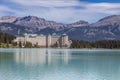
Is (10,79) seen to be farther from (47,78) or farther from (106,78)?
(106,78)

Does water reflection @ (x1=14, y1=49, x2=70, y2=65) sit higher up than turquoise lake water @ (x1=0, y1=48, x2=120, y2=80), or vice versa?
water reflection @ (x1=14, y1=49, x2=70, y2=65)

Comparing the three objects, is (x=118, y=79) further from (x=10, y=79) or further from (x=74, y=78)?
(x=10, y=79)

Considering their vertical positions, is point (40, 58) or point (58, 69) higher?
point (40, 58)

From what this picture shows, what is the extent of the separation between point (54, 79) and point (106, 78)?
5662 mm

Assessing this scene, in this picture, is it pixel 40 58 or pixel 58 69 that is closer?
pixel 58 69

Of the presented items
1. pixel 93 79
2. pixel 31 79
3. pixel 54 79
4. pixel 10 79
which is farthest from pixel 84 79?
pixel 10 79

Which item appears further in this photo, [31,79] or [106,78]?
[106,78]

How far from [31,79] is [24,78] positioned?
1.14 m

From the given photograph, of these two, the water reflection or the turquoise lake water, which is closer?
the turquoise lake water

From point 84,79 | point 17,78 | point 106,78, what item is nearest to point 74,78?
point 84,79

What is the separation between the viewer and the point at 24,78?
104ft

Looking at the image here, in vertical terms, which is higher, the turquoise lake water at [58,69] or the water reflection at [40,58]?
the water reflection at [40,58]

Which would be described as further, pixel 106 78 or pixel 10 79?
pixel 106 78

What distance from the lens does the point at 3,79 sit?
99.8 feet
